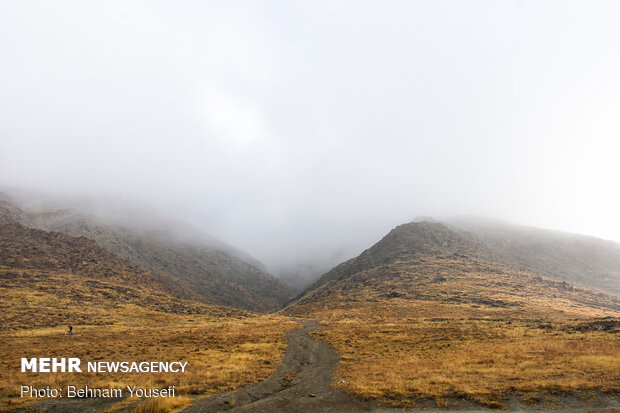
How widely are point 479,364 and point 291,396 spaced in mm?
17786

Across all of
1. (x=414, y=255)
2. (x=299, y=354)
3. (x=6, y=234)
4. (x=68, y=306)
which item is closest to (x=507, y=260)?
(x=414, y=255)

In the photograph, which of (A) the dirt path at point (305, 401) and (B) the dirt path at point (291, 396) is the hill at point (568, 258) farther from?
(A) the dirt path at point (305, 401)

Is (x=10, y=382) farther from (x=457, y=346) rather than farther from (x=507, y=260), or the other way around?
(x=507, y=260)

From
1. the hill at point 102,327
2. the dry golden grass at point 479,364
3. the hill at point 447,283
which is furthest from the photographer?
the hill at point 447,283

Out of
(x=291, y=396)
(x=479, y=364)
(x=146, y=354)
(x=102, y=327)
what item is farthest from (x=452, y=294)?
(x=102, y=327)

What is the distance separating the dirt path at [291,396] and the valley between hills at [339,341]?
0.13m

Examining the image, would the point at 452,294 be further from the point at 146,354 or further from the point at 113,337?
the point at 113,337

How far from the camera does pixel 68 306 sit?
8288 centimetres

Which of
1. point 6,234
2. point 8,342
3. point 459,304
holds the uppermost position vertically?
point 6,234

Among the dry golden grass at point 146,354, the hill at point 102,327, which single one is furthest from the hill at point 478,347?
the hill at point 102,327

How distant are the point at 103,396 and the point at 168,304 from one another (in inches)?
3686

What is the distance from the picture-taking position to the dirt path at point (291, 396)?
18.2 meters

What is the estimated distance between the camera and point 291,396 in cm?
2064

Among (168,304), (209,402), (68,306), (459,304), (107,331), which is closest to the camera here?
(209,402)
